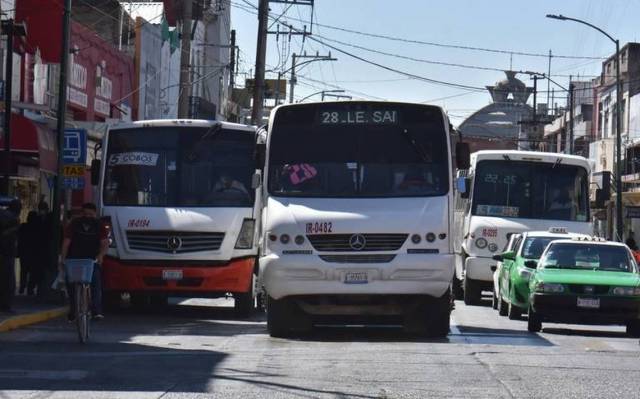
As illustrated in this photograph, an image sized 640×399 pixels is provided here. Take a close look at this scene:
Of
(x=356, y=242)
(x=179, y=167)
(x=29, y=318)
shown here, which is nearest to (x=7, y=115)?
(x=179, y=167)

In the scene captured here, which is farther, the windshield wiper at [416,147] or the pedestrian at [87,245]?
the windshield wiper at [416,147]

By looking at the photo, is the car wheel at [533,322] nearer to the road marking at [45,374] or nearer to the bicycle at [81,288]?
the bicycle at [81,288]

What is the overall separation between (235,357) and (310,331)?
3698 millimetres

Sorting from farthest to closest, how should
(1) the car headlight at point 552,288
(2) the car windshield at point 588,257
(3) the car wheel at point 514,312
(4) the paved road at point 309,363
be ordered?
(3) the car wheel at point 514,312 → (2) the car windshield at point 588,257 → (1) the car headlight at point 552,288 → (4) the paved road at point 309,363

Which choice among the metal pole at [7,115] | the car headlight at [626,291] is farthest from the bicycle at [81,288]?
the metal pole at [7,115]

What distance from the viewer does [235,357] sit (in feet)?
50.0

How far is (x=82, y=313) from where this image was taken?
16828 mm

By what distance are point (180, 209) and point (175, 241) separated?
61 cm

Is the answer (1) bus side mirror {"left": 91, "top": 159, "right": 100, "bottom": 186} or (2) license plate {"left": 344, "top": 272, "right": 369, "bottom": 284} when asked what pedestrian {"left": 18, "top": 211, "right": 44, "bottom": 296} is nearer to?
(1) bus side mirror {"left": 91, "top": 159, "right": 100, "bottom": 186}

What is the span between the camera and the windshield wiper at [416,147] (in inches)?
719

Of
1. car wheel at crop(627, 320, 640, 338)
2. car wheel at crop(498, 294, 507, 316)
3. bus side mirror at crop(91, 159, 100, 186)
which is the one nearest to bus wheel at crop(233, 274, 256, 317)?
bus side mirror at crop(91, 159, 100, 186)

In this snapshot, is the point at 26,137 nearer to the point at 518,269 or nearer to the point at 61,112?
the point at 61,112

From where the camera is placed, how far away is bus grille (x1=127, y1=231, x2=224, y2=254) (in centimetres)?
2195

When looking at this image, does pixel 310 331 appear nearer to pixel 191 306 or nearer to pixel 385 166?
pixel 385 166
